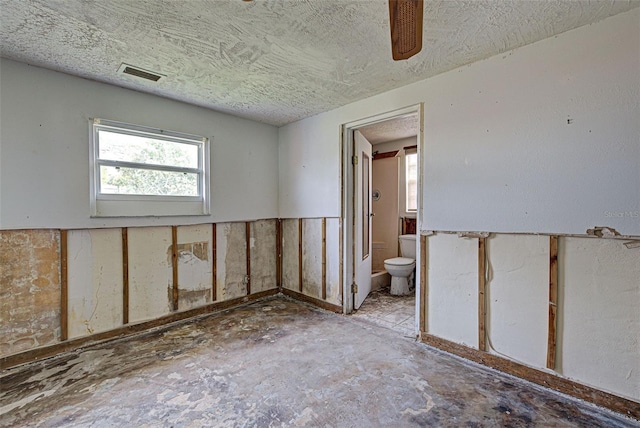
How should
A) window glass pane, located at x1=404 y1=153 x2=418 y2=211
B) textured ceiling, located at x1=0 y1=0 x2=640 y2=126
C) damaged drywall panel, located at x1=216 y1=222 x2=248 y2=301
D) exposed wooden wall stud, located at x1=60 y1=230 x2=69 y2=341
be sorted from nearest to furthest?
textured ceiling, located at x1=0 y1=0 x2=640 y2=126, exposed wooden wall stud, located at x1=60 y1=230 x2=69 y2=341, damaged drywall panel, located at x1=216 y1=222 x2=248 y2=301, window glass pane, located at x1=404 y1=153 x2=418 y2=211

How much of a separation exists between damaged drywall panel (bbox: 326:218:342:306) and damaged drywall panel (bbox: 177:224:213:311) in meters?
1.43

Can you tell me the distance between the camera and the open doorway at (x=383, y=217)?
327 centimetres

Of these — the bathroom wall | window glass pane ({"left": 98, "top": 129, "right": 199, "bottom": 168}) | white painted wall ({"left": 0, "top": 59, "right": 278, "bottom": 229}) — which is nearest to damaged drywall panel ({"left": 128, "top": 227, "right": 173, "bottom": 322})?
white painted wall ({"left": 0, "top": 59, "right": 278, "bottom": 229})

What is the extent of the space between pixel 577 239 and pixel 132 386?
3.17 metres

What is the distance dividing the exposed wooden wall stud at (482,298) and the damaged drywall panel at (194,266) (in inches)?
111

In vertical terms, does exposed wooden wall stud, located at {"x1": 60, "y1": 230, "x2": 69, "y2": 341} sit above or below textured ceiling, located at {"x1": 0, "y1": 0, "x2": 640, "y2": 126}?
below

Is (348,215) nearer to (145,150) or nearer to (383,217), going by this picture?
(383,217)

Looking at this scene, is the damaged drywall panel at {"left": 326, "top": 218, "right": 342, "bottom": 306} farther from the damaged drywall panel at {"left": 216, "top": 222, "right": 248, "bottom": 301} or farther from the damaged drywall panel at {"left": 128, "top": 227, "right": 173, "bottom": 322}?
the damaged drywall panel at {"left": 128, "top": 227, "right": 173, "bottom": 322}

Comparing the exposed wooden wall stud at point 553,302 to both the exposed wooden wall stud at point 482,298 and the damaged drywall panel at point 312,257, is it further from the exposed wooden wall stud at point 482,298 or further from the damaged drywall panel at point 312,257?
the damaged drywall panel at point 312,257

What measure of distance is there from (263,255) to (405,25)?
3.39 metres

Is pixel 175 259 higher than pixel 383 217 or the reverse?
the reverse

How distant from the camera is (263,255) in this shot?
12.9 feet

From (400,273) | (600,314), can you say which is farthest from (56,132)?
(600,314)

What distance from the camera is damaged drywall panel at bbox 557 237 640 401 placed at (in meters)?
1.67
